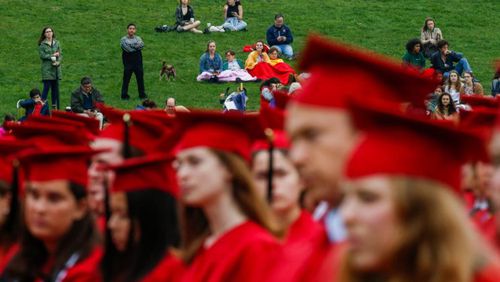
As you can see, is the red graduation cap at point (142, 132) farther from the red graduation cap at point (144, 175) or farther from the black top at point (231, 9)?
the black top at point (231, 9)

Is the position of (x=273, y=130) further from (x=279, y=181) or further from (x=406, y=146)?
(x=406, y=146)

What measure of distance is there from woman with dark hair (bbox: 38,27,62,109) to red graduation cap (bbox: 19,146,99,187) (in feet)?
81.3

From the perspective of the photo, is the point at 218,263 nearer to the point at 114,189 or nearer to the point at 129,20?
the point at 114,189

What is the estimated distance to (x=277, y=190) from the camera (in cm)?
711

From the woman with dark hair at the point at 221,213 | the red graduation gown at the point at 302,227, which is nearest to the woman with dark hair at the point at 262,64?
the red graduation gown at the point at 302,227

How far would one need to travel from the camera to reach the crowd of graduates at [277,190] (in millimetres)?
4012

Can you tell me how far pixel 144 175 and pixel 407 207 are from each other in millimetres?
2830

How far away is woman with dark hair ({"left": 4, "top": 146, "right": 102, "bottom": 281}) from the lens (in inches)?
283

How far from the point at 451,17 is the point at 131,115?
36.0 m

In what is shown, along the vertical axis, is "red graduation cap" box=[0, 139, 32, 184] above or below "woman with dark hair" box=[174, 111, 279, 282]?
below

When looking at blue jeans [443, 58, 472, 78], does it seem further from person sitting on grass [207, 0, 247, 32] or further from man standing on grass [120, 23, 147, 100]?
person sitting on grass [207, 0, 247, 32]

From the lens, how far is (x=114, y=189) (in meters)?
6.61

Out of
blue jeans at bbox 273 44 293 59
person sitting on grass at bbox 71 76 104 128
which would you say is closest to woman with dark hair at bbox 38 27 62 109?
person sitting on grass at bbox 71 76 104 128

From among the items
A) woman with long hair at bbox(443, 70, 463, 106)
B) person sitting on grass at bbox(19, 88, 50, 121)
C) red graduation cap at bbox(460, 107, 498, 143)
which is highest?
red graduation cap at bbox(460, 107, 498, 143)
